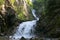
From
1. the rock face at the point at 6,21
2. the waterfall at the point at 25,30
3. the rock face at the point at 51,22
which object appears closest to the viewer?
the rock face at the point at 51,22

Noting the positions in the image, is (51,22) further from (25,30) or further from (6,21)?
(6,21)

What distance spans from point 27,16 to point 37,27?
1047cm

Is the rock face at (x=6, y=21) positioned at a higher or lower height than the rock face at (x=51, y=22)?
higher

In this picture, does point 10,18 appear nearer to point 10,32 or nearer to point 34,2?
point 10,32

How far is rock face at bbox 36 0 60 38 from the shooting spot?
2141 centimetres

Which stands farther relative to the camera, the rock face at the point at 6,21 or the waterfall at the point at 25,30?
the waterfall at the point at 25,30

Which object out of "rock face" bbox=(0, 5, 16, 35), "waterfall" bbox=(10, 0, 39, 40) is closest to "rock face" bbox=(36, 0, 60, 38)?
"waterfall" bbox=(10, 0, 39, 40)

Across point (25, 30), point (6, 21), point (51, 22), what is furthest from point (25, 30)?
point (51, 22)

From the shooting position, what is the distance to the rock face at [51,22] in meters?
21.4

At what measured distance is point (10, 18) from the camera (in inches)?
1036

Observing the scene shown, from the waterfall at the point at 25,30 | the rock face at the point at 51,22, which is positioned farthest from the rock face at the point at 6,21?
the rock face at the point at 51,22

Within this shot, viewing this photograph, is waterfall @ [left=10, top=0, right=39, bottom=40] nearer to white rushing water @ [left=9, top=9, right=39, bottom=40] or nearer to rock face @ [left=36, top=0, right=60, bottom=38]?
white rushing water @ [left=9, top=9, right=39, bottom=40]

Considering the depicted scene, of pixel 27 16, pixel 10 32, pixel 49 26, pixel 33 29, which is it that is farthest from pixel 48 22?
pixel 27 16

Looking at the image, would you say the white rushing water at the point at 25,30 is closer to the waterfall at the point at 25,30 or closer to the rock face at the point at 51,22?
the waterfall at the point at 25,30
